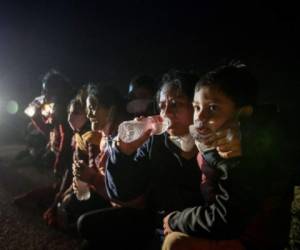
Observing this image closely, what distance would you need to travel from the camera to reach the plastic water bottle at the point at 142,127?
205 cm

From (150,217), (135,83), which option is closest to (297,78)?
(135,83)

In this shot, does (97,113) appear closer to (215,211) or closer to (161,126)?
(161,126)

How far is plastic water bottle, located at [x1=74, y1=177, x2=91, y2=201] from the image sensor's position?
277 centimetres

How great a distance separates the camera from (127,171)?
7.03 ft

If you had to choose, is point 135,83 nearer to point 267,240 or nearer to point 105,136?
point 105,136

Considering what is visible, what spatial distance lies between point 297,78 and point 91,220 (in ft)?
30.7

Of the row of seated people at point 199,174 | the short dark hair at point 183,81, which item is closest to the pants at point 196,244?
the row of seated people at point 199,174

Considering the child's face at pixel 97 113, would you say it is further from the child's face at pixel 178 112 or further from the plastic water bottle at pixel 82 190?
the child's face at pixel 178 112

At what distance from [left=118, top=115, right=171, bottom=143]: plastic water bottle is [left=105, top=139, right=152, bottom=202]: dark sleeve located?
0.09 m

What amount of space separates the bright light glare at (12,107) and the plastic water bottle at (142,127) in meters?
7.88

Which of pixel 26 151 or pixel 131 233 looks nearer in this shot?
pixel 131 233

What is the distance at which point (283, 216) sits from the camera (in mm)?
1767

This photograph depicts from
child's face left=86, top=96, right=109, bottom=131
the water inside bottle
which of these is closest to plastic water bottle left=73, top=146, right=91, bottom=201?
child's face left=86, top=96, right=109, bottom=131

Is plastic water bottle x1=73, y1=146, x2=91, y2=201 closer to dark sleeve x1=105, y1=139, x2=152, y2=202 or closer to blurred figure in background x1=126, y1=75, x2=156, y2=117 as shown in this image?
dark sleeve x1=105, y1=139, x2=152, y2=202
